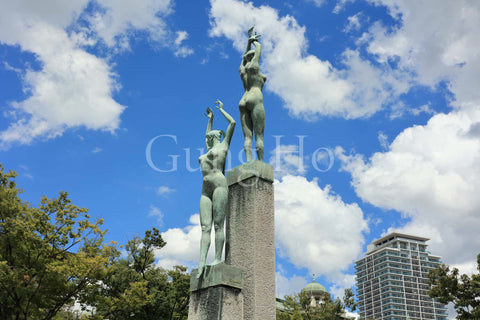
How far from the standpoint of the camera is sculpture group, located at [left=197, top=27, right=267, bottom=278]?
31.0ft

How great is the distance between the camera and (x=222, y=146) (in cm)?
1005

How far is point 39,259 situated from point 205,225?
11672mm

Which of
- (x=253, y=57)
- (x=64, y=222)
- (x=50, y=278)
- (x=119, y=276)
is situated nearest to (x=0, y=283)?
(x=50, y=278)

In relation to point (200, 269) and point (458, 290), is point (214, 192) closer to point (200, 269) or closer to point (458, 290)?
point (200, 269)

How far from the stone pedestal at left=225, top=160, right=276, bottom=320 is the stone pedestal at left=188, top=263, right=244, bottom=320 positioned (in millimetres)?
201

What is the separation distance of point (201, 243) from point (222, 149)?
83.9 inches

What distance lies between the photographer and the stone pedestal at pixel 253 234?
8828 mm

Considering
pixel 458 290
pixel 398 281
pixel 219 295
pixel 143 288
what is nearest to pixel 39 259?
pixel 143 288

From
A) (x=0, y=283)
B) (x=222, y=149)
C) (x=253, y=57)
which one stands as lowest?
(x=0, y=283)

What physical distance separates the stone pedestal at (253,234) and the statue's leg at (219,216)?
281 millimetres

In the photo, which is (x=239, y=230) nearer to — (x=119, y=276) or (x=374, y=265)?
(x=119, y=276)

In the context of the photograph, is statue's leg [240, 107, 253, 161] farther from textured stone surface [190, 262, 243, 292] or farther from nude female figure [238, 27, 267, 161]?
textured stone surface [190, 262, 243, 292]

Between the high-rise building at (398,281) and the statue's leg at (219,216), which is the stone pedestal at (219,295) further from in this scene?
the high-rise building at (398,281)

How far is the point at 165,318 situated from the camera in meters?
26.7
